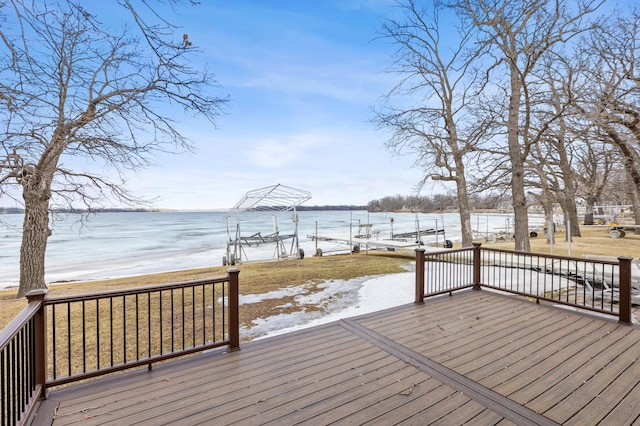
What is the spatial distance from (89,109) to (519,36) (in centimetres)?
1127

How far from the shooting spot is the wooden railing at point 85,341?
215cm

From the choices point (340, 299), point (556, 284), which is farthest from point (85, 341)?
point (556, 284)

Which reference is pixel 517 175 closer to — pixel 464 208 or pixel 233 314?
pixel 464 208

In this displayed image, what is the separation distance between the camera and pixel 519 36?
8.71 metres

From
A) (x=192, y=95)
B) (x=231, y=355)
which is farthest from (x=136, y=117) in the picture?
(x=231, y=355)

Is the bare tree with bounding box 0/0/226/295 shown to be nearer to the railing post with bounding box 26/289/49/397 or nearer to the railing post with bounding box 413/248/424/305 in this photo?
the railing post with bounding box 26/289/49/397

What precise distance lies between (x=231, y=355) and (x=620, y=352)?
4.30m

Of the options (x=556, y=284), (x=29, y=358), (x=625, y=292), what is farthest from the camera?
(x=556, y=284)

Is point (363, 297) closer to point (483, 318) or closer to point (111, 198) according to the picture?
point (483, 318)

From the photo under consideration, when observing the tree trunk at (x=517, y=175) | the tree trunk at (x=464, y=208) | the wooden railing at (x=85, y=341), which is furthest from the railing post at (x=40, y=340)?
the tree trunk at (x=464, y=208)

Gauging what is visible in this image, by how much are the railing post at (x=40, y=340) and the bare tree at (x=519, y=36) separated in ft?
32.7

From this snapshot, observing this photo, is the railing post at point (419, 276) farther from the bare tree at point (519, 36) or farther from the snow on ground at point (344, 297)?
the bare tree at point (519, 36)

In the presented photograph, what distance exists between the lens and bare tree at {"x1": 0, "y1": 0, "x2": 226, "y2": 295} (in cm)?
384

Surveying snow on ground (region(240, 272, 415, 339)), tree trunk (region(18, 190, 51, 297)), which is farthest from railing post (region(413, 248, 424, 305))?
tree trunk (region(18, 190, 51, 297))
